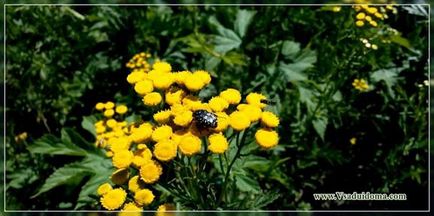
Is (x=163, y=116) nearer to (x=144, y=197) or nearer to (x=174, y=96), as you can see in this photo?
(x=174, y=96)

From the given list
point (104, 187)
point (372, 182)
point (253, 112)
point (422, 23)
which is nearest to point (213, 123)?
point (253, 112)

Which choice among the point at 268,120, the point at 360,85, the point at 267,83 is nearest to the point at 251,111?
the point at 268,120

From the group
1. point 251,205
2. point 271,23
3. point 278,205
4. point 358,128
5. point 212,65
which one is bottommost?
point 278,205

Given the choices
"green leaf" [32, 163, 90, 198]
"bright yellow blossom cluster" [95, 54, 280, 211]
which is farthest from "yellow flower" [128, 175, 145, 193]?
"green leaf" [32, 163, 90, 198]

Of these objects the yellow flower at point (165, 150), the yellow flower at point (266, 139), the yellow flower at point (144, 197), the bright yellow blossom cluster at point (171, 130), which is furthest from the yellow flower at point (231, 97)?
the yellow flower at point (144, 197)

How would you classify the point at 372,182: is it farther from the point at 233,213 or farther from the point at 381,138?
the point at 233,213

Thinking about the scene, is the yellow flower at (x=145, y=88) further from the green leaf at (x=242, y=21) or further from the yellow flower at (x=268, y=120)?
the green leaf at (x=242, y=21)
